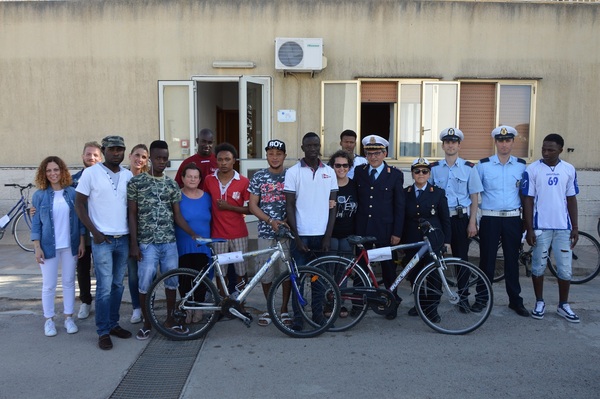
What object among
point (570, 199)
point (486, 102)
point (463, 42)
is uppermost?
point (463, 42)

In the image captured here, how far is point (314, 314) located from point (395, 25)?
A: 5.96m

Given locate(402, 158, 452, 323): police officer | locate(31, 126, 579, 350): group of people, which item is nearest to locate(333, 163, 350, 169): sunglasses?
locate(31, 126, 579, 350): group of people

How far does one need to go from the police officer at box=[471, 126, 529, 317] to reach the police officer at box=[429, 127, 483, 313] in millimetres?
159

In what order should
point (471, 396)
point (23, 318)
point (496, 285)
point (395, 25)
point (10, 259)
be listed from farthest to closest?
point (395, 25), point (10, 259), point (496, 285), point (23, 318), point (471, 396)

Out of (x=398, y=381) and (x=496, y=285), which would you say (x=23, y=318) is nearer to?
(x=398, y=381)

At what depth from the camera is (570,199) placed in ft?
17.6

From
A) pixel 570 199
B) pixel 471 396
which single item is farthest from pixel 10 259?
pixel 570 199

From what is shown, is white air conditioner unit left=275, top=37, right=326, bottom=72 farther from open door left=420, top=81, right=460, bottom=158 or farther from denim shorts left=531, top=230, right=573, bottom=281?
denim shorts left=531, top=230, right=573, bottom=281

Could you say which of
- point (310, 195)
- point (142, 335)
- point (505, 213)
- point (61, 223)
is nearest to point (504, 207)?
point (505, 213)

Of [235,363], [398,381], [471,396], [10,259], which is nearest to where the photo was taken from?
[471,396]

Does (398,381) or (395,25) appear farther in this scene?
(395,25)

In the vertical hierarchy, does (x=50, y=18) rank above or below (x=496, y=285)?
above

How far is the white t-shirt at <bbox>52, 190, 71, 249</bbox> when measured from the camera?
472 centimetres

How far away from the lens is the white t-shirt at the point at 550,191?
527 centimetres
